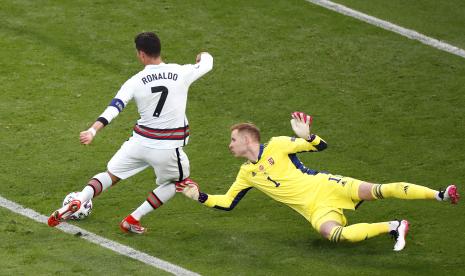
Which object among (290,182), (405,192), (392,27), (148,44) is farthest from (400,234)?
(392,27)

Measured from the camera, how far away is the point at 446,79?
1397 cm

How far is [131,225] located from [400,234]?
2.69 meters

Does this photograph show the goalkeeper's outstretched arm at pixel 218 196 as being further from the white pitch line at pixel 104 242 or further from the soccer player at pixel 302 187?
the white pitch line at pixel 104 242

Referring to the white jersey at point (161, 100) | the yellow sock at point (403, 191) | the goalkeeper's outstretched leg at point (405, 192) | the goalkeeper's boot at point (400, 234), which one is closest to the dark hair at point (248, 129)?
the white jersey at point (161, 100)

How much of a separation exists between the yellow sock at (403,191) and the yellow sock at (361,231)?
293mm

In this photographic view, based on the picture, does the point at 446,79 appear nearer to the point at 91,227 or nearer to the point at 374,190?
the point at 374,190

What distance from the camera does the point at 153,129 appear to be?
9.89 m

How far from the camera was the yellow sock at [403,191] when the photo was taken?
9.53 m

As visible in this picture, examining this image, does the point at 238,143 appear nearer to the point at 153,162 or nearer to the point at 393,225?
the point at 153,162

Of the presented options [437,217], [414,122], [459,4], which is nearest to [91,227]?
[437,217]

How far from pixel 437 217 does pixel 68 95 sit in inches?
212

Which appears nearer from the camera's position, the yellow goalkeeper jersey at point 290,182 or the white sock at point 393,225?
the white sock at point 393,225

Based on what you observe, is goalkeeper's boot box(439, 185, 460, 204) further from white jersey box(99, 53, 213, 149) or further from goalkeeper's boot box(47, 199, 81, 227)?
goalkeeper's boot box(47, 199, 81, 227)

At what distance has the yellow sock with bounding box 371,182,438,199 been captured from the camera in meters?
9.53
